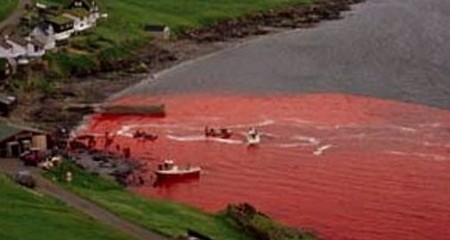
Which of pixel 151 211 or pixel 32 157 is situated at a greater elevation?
pixel 32 157

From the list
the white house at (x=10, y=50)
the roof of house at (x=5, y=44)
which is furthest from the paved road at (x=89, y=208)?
the roof of house at (x=5, y=44)

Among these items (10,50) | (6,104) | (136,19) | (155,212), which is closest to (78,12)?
(136,19)

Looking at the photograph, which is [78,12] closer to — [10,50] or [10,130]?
[10,50]

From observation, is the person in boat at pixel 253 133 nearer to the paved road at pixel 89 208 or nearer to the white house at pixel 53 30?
the paved road at pixel 89 208

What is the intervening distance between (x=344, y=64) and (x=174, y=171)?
45386 mm

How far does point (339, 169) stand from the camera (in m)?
75.2

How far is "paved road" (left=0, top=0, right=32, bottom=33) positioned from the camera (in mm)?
107544

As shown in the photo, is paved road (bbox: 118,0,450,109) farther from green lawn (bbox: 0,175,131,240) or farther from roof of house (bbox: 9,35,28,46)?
green lawn (bbox: 0,175,131,240)

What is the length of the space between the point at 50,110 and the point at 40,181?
24.2m

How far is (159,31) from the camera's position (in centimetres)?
12094

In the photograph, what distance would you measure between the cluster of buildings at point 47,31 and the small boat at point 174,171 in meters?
26.6

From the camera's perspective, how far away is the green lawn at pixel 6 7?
11225 cm

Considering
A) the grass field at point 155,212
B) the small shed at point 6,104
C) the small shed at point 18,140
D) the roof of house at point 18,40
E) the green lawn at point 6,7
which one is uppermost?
the green lawn at point 6,7

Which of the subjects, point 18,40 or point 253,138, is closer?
point 253,138
